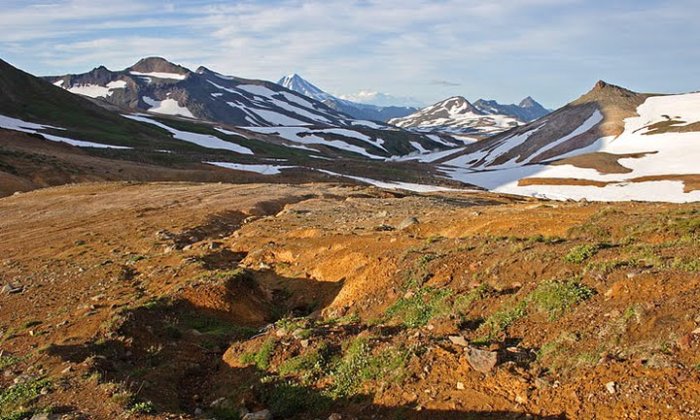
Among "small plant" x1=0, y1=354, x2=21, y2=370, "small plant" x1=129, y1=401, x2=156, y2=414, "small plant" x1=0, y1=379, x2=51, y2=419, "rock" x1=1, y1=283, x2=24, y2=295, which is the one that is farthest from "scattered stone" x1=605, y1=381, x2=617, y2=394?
"rock" x1=1, y1=283, x2=24, y2=295

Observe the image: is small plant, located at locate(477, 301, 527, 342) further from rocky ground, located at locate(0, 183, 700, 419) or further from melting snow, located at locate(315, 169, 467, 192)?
melting snow, located at locate(315, 169, 467, 192)

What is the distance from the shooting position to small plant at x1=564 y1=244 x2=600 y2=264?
13.2 m

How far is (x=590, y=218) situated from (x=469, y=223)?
5.17 meters

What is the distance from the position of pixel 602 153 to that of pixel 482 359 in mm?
92351

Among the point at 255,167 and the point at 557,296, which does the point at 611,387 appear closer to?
the point at 557,296

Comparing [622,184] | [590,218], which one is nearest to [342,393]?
[590,218]

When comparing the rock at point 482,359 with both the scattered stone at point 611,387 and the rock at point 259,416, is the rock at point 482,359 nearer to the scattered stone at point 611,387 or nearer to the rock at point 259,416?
the scattered stone at point 611,387

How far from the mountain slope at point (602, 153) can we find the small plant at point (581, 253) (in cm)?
5311

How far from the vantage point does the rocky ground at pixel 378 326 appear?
29.7ft

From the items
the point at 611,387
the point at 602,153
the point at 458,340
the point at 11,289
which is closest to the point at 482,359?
the point at 458,340

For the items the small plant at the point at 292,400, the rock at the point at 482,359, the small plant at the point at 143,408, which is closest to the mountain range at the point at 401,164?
the small plant at the point at 143,408

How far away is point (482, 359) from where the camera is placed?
32.1ft

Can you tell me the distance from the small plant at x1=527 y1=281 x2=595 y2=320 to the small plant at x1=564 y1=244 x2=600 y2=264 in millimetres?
1797

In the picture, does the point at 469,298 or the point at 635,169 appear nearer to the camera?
the point at 469,298
